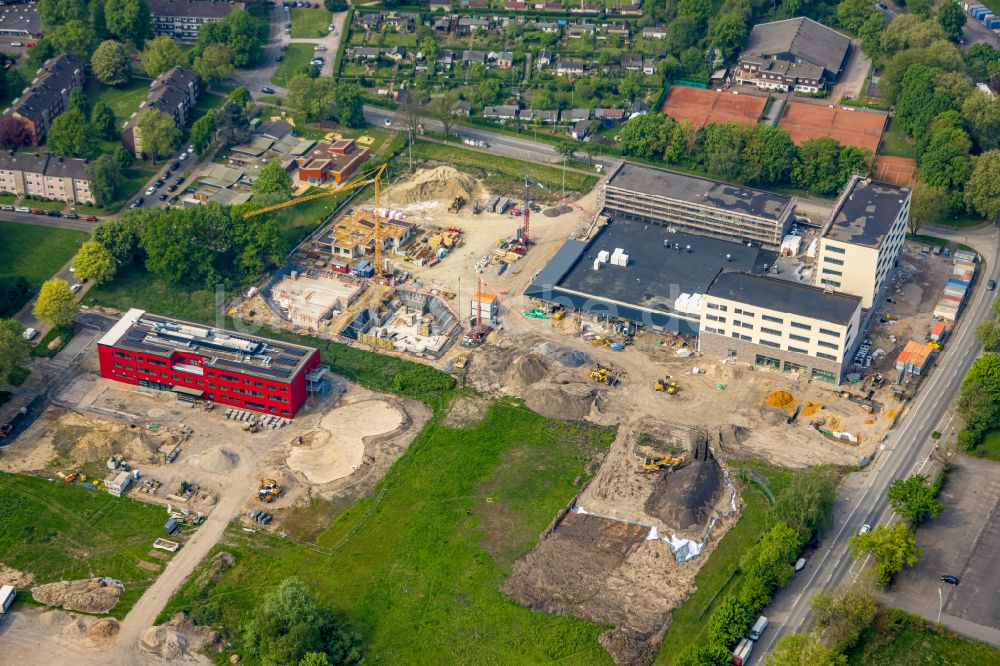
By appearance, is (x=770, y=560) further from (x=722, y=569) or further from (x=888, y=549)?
(x=888, y=549)

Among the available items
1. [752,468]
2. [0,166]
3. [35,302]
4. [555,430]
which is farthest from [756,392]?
[0,166]

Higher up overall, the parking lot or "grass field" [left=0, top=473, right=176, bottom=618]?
the parking lot

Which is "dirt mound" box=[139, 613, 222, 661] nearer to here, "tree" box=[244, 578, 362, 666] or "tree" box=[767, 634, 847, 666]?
"tree" box=[244, 578, 362, 666]

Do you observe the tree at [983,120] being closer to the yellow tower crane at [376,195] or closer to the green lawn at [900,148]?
the green lawn at [900,148]

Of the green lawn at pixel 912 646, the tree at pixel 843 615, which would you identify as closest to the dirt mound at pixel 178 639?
the tree at pixel 843 615

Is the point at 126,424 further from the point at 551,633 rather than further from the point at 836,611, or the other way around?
the point at 836,611

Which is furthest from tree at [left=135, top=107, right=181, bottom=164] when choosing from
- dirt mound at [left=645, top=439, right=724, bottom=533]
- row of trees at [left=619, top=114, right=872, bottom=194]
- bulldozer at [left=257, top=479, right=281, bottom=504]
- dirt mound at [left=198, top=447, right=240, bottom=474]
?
dirt mound at [left=645, top=439, right=724, bottom=533]

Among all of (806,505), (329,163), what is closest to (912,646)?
(806,505)
